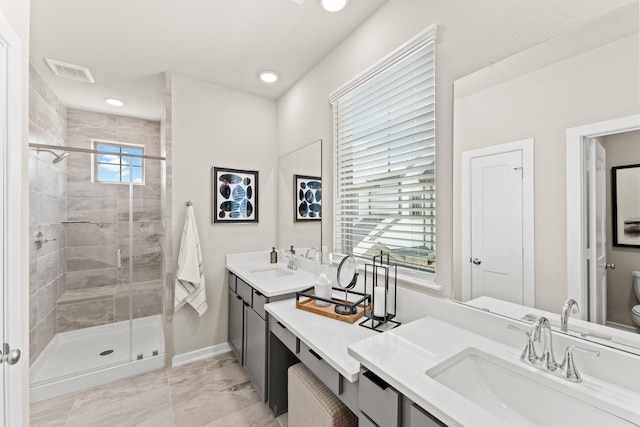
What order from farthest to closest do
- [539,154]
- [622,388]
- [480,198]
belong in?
1. [480,198]
2. [539,154]
3. [622,388]

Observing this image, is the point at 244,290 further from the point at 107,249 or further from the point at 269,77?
the point at 269,77

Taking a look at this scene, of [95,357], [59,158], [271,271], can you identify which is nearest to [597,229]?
[271,271]

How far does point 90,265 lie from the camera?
2844 millimetres

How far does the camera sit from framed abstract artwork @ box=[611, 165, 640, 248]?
0.79m

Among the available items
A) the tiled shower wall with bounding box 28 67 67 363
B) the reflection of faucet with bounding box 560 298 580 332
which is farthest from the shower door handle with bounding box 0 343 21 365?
the tiled shower wall with bounding box 28 67 67 363

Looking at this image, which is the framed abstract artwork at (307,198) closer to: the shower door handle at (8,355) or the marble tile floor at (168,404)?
the marble tile floor at (168,404)

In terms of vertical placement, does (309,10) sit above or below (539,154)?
above

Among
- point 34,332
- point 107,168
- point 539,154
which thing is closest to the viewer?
point 539,154

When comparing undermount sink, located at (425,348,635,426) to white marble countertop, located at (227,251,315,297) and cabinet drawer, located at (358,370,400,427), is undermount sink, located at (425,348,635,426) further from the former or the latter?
white marble countertop, located at (227,251,315,297)

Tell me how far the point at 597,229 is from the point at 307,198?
1863 millimetres

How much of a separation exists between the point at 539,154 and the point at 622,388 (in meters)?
0.75

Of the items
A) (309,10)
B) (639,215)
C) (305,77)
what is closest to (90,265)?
(305,77)

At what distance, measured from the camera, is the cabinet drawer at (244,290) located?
83.6 inches

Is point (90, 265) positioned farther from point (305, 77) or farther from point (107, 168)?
point (305, 77)
